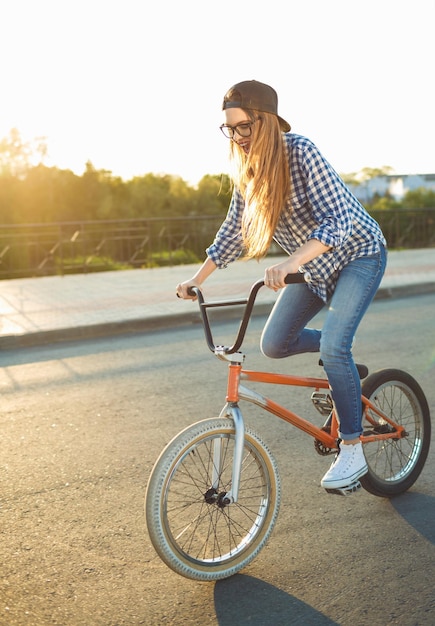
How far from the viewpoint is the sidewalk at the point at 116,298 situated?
955cm

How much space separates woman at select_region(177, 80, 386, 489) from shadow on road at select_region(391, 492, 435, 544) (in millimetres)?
344

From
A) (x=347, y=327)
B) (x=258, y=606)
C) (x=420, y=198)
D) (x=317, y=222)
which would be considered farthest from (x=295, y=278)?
(x=420, y=198)

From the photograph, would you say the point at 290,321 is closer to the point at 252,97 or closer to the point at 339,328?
the point at 339,328

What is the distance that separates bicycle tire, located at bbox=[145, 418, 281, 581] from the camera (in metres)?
3.03

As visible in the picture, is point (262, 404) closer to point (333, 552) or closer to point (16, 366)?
point (333, 552)

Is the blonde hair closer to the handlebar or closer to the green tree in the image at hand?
the handlebar

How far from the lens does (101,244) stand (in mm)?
18172

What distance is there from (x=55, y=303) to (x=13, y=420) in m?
6.44

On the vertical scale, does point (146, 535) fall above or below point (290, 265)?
below

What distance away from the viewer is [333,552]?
11.4 ft

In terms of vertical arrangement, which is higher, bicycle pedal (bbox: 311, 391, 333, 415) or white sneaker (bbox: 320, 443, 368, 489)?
bicycle pedal (bbox: 311, 391, 333, 415)

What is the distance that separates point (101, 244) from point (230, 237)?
14758 millimetres

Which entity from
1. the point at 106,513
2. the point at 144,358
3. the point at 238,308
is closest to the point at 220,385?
the point at 144,358

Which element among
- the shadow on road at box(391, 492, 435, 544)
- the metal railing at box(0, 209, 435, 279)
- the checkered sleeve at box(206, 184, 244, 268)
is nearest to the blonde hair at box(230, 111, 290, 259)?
the checkered sleeve at box(206, 184, 244, 268)
